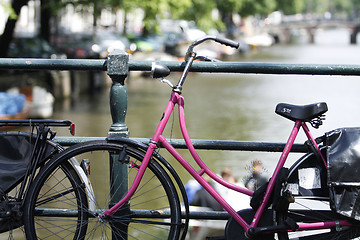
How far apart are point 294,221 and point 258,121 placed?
18.4 m

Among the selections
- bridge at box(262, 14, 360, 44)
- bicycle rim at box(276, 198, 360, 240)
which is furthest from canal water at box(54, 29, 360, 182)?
bridge at box(262, 14, 360, 44)

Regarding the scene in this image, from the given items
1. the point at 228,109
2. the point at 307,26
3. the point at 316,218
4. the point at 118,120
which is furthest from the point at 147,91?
the point at 307,26

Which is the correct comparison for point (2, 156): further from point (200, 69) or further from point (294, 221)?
point (294, 221)

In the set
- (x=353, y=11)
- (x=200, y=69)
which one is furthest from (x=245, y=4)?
(x=353, y=11)

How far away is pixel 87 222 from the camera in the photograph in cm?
326

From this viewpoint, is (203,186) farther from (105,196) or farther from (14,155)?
(14,155)

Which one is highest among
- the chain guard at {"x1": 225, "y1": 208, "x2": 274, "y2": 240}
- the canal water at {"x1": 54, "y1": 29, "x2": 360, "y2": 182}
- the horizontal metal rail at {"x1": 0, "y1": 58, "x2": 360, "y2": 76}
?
the canal water at {"x1": 54, "y1": 29, "x2": 360, "y2": 182}

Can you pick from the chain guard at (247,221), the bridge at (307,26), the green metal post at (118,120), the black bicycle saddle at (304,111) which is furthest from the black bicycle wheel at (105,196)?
the bridge at (307,26)

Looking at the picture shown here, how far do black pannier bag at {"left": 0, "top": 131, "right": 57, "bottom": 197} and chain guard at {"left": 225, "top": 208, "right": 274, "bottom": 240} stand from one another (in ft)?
3.29

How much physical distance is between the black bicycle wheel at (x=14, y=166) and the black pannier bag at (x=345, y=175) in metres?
1.40

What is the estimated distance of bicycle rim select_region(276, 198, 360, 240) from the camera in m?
3.12

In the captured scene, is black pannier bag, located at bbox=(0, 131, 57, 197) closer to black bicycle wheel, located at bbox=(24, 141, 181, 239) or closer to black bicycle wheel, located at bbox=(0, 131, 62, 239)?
black bicycle wheel, located at bbox=(0, 131, 62, 239)

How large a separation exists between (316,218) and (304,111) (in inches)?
22.1

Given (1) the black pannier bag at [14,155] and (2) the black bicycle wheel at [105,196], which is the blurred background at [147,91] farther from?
(1) the black pannier bag at [14,155]
